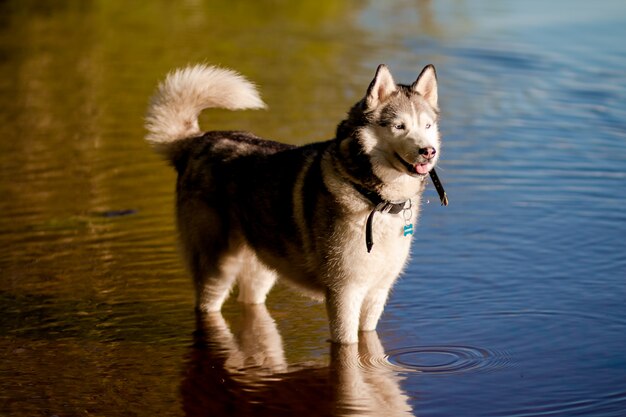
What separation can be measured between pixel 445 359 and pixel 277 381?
949 mm

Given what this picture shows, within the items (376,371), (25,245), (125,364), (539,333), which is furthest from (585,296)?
A: (25,245)

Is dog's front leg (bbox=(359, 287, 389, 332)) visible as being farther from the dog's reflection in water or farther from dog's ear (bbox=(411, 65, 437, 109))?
dog's ear (bbox=(411, 65, 437, 109))

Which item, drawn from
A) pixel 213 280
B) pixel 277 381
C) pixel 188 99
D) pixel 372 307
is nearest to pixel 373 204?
pixel 372 307

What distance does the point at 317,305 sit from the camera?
7.68 metres

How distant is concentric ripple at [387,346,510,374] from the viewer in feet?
20.9

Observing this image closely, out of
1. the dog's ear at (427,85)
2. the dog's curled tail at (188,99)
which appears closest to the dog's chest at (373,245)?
the dog's ear at (427,85)

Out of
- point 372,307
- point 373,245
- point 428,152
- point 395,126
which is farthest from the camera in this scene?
point 372,307

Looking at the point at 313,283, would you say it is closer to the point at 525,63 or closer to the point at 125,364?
the point at 125,364

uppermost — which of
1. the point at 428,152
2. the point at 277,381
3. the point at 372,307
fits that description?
the point at 428,152

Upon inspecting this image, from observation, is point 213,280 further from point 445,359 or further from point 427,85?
point 427,85

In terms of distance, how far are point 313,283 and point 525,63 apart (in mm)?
9141

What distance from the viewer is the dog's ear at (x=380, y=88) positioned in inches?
242

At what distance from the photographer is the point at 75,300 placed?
309 inches

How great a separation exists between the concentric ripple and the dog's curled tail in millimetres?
1991
